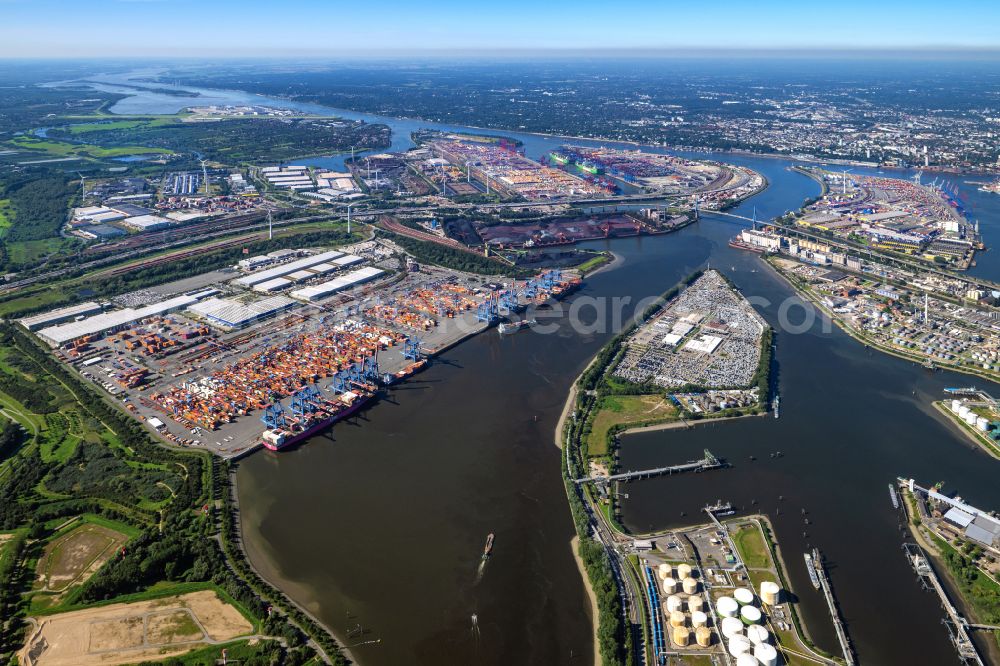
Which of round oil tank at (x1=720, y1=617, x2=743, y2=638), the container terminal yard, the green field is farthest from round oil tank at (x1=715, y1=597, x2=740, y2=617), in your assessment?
the green field

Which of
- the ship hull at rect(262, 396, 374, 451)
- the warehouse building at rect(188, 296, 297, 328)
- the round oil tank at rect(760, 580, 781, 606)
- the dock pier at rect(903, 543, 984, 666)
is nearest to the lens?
the dock pier at rect(903, 543, 984, 666)

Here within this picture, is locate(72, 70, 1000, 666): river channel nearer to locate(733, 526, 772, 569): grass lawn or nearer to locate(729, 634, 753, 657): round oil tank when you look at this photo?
locate(733, 526, 772, 569): grass lawn

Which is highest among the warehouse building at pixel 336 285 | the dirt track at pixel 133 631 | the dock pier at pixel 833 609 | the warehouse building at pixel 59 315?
the warehouse building at pixel 336 285

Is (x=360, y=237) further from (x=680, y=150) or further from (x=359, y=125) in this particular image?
(x=359, y=125)

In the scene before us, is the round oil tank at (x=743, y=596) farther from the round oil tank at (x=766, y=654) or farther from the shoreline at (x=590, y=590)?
the shoreline at (x=590, y=590)

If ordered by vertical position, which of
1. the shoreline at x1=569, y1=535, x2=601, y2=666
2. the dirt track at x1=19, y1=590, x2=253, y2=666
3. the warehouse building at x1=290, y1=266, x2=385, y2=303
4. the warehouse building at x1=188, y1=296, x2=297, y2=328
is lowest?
the dirt track at x1=19, y1=590, x2=253, y2=666

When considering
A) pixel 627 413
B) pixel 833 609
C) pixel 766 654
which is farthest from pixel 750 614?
pixel 627 413

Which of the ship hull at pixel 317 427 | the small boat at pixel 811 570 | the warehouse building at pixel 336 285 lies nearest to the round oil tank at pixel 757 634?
the small boat at pixel 811 570

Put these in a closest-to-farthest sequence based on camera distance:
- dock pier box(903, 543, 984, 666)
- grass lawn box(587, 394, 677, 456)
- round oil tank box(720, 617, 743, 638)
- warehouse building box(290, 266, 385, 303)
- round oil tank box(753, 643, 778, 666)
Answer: round oil tank box(753, 643, 778, 666), dock pier box(903, 543, 984, 666), round oil tank box(720, 617, 743, 638), grass lawn box(587, 394, 677, 456), warehouse building box(290, 266, 385, 303)
